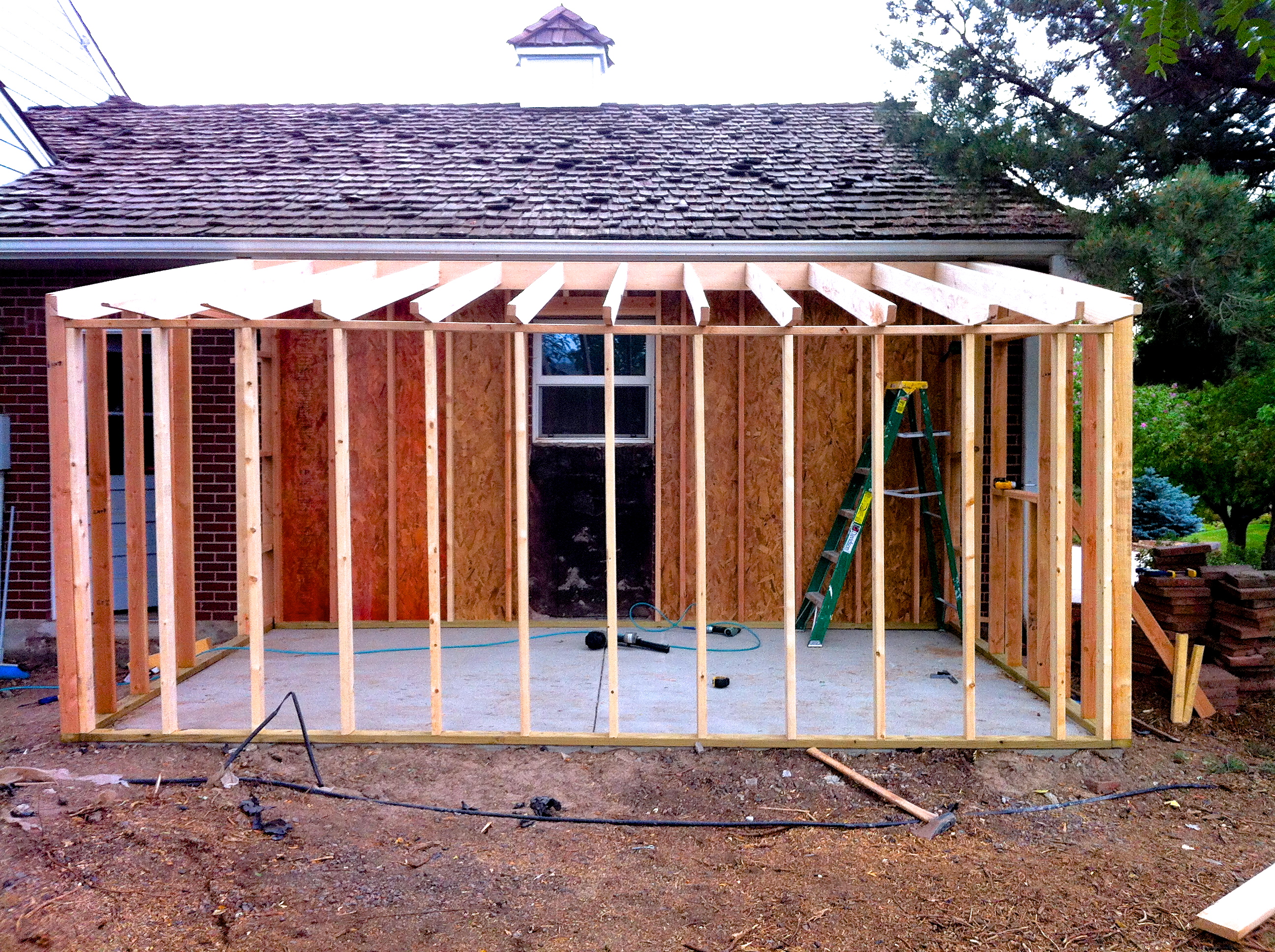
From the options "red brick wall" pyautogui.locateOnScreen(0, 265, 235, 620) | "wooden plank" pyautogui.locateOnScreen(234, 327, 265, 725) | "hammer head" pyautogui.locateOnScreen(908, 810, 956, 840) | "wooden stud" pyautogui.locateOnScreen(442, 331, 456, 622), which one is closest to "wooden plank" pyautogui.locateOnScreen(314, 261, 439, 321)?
"wooden plank" pyautogui.locateOnScreen(234, 327, 265, 725)

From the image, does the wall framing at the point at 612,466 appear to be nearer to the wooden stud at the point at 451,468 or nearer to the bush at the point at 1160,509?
the wooden stud at the point at 451,468

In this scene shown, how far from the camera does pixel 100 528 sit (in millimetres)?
5441

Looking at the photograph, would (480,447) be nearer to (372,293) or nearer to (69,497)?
(372,293)

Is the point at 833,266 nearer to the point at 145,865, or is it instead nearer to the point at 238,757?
the point at 238,757

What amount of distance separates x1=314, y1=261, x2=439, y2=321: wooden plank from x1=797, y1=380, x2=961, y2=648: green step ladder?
11.1 feet

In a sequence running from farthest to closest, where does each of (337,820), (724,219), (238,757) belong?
(724,219) → (238,757) → (337,820)

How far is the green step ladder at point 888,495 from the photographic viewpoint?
6883 mm

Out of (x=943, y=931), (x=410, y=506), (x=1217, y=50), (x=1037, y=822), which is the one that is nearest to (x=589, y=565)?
(x=410, y=506)

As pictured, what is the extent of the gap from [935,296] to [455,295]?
8.95 feet

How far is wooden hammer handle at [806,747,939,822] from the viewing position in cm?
434

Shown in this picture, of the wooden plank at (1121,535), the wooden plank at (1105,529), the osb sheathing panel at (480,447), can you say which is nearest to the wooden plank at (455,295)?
the osb sheathing panel at (480,447)

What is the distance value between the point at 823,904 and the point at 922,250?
15.9 feet

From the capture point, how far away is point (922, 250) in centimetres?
686

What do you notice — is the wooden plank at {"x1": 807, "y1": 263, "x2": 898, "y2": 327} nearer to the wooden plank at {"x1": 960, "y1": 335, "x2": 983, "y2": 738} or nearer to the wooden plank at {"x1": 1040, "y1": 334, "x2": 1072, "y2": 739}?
the wooden plank at {"x1": 960, "y1": 335, "x2": 983, "y2": 738}
